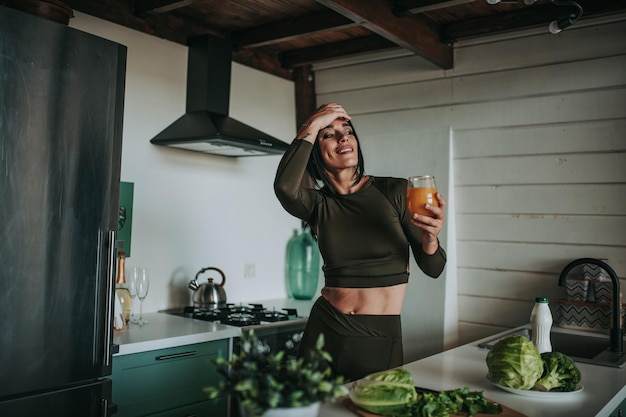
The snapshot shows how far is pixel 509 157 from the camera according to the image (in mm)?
3303

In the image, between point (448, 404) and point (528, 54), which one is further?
point (528, 54)

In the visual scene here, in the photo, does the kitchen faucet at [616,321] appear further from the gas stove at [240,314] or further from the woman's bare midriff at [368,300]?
the gas stove at [240,314]

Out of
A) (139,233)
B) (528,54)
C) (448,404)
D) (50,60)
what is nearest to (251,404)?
(448,404)

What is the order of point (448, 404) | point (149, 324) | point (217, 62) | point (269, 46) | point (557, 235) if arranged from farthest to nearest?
point (269, 46) → point (217, 62) → point (557, 235) → point (149, 324) → point (448, 404)

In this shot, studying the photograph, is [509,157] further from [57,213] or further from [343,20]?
[57,213]

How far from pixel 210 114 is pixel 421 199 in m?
1.85

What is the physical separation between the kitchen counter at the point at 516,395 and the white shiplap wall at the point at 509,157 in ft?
3.60

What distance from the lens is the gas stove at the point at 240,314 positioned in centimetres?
308

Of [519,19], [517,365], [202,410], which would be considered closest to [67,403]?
[202,410]

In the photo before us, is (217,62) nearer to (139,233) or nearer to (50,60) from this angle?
(139,233)

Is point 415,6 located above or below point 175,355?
above

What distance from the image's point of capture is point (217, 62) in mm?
3367

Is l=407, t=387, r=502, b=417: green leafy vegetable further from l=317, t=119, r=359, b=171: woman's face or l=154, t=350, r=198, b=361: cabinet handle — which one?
l=154, t=350, r=198, b=361: cabinet handle

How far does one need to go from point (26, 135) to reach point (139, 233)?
1.31 m
